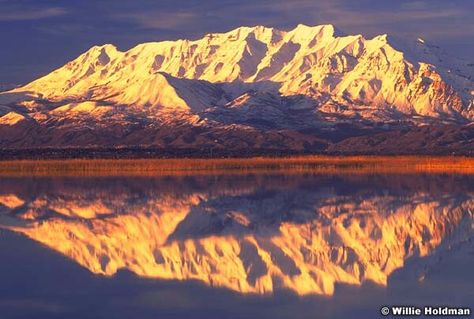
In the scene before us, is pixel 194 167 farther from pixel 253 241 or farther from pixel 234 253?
pixel 234 253

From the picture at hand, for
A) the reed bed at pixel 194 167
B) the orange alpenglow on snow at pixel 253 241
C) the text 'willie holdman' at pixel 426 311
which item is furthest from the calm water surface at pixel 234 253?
the reed bed at pixel 194 167

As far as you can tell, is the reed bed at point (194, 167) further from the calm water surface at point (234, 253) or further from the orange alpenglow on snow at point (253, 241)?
the orange alpenglow on snow at point (253, 241)

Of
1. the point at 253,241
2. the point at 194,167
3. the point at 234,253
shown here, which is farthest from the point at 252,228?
the point at 194,167

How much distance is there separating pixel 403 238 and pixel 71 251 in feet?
43.3

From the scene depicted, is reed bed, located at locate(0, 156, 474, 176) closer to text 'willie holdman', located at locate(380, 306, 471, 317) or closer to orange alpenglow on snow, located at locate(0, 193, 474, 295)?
orange alpenglow on snow, located at locate(0, 193, 474, 295)

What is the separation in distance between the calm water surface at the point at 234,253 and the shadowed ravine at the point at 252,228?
69 millimetres

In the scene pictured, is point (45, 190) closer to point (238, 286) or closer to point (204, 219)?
point (204, 219)

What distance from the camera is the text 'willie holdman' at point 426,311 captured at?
29062mm

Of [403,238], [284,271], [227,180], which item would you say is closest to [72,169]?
→ [227,180]

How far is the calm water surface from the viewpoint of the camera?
31.4 m

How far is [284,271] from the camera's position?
37.2 meters

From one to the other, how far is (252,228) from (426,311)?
73.6 ft

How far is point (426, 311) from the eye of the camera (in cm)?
2952

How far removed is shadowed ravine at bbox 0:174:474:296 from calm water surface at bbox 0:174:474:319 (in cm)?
7
